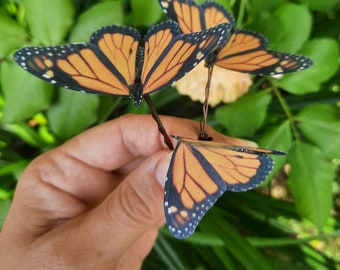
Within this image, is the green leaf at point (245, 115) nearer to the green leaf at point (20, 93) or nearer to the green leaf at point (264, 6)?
the green leaf at point (264, 6)

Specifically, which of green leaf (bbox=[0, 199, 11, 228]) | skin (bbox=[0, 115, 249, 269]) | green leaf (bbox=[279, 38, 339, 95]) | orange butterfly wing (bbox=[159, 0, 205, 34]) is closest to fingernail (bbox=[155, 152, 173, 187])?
skin (bbox=[0, 115, 249, 269])

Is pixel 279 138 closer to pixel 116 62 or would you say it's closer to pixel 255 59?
pixel 255 59

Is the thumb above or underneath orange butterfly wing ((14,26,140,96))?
underneath

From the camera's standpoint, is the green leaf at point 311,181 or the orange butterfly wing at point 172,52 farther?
the green leaf at point 311,181

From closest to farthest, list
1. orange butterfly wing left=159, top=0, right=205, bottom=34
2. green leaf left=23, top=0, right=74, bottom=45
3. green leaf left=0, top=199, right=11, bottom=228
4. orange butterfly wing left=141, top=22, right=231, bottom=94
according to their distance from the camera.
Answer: orange butterfly wing left=141, top=22, right=231, bottom=94 → orange butterfly wing left=159, top=0, right=205, bottom=34 → green leaf left=23, top=0, right=74, bottom=45 → green leaf left=0, top=199, right=11, bottom=228

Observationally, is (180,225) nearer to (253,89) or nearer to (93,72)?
(93,72)

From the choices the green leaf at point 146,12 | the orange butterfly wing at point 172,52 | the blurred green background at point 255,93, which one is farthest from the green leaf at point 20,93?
the orange butterfly wing at point 172,52

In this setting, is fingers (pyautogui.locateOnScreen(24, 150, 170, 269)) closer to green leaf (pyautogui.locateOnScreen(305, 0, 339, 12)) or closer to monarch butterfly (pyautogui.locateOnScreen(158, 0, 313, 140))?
monarch butterfly (pyautogui.locateOnScreen(158, 0, 313, 140))
